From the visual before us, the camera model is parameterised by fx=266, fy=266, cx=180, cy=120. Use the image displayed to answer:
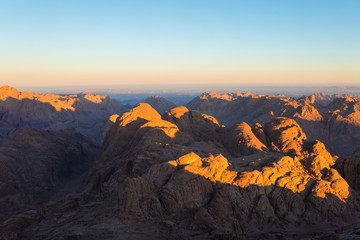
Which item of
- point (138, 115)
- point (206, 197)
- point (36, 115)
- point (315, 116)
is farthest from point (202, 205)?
point (36, 115)

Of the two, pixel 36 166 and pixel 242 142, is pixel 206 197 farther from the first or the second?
pixel 36 166

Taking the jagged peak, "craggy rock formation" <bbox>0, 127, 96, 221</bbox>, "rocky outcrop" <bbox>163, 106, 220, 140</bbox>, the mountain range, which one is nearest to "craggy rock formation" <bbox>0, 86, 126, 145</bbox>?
"craggy rock formation" <bbox>0, 127, 96, 221</bbox>

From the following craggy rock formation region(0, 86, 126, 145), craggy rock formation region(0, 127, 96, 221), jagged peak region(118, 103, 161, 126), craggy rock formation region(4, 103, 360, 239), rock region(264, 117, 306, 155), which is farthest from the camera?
craggy rock formation region(0, 86, 126, 145)

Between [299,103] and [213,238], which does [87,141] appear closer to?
[213,238]

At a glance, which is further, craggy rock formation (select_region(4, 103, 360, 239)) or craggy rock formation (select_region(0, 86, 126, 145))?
craggy rock formation (select_region(0, 86, 126, 145))

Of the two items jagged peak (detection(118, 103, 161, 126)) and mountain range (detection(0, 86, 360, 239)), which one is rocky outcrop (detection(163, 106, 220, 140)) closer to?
jagged peak (detection(118, 103, 161, 126))

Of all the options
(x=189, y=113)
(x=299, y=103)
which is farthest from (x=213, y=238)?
(x=299, y=103)
